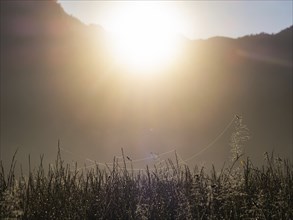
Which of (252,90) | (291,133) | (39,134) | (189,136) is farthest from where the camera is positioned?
(252,90)

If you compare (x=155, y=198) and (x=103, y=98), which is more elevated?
(x=103, y=98)

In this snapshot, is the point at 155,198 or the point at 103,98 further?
the point at 103,98

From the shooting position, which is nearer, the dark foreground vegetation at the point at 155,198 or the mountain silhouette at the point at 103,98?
the dark foreground vegetation at the point at 155,198

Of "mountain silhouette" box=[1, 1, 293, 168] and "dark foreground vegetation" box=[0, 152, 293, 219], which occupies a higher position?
"mountain silhouette" box=[1, 1, 293, 168]

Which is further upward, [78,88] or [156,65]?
[156,65]

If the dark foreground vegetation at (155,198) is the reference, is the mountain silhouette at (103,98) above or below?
above

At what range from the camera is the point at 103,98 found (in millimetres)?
54969

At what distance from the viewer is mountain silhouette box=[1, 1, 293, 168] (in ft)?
141

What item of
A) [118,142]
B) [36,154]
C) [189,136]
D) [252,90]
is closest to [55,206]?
[36,154]

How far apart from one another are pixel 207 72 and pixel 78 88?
2367 cm

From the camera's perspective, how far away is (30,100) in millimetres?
45344

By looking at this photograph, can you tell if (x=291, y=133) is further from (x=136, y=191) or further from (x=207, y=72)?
(x=136, y=191)

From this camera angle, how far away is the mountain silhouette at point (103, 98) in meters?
42.9

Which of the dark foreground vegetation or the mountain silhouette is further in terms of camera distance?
the mountain silhouette
